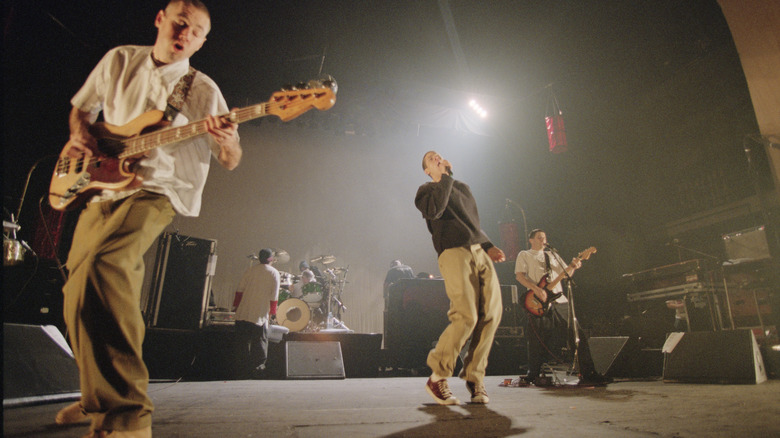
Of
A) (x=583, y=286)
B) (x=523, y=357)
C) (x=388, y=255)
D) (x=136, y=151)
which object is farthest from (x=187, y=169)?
(x=583, y=286)

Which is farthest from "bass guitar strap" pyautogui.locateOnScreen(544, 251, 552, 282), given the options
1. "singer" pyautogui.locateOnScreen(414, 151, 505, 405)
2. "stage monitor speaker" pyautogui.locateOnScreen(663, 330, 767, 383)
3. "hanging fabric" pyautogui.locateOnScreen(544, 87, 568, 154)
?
"hanging fabric" pyautogui.locateOnScreen(544, 87, 568, 154)

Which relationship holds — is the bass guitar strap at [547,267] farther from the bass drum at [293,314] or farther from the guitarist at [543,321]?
the bass drum at [293,314]

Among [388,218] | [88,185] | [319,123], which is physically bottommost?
[88,185]

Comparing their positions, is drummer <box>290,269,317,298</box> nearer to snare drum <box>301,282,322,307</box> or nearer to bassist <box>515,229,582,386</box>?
snare drum <box>301,282,322,307</box>

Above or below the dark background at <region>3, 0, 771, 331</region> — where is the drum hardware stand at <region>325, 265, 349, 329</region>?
below

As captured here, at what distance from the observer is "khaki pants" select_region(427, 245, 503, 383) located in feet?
9.03

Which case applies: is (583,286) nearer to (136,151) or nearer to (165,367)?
(165,367)

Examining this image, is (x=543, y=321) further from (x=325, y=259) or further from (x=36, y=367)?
(x=325, y=259)

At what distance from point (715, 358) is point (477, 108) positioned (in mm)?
7047

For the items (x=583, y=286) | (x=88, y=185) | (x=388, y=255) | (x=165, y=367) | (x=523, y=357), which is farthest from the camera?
(x=388, y=255)

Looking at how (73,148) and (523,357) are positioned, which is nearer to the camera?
(73,148)

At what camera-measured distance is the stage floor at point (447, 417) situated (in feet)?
5.45

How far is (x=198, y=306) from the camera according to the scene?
5.73 metres

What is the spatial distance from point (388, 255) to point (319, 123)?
3.93 metres
